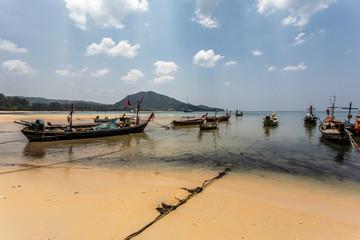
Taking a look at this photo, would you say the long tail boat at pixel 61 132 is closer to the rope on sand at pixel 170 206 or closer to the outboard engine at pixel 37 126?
the outboard engine at pixel 37 126

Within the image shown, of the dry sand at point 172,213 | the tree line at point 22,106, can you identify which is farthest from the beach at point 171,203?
the tree line at point 22,106

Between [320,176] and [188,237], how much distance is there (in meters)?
8.68

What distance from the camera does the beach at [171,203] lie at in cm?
403

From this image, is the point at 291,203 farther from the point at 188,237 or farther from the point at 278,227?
the point at 188,237

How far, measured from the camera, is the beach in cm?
403

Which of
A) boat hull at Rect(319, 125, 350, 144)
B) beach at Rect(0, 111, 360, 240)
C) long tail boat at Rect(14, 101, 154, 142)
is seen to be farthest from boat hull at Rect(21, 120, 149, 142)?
boat hull at Rect(319, 125, 350, 144)

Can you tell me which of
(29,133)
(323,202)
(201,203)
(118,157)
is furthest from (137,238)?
(29,133)

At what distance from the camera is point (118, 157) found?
11844 millimetres

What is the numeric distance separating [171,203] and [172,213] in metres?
0.62

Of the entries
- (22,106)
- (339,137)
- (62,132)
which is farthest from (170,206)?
(22,106)

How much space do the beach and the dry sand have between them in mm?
25

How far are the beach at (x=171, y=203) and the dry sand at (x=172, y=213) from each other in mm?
25

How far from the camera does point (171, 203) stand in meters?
5.36

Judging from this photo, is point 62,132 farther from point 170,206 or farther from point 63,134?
point 170,206
